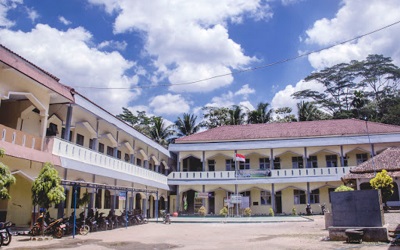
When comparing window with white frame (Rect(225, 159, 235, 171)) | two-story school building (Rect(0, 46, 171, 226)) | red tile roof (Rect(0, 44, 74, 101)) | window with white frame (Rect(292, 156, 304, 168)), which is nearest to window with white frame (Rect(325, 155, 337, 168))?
window with white frame (Rect(292, 156, 304, 168))

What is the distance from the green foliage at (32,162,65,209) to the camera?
11102 mm

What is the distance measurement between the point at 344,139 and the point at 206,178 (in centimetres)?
1082

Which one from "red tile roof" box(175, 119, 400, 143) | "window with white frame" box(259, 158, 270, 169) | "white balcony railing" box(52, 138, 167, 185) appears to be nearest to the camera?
"white balcony railing" box(52, 138, 167, 185)

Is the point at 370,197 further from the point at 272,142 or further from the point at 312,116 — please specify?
the point at 312,116

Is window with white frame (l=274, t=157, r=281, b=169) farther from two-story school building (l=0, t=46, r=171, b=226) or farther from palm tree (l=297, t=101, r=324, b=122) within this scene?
two-story school building (l=0, t=46, r=171, b=226)

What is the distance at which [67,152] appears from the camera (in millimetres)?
13914

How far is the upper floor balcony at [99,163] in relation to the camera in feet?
44.8

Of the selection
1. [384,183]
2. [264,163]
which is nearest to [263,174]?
[264,163]

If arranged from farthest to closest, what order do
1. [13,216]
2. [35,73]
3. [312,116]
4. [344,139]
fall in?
[312,116]
[344,139]
[13,216]
[35,73]

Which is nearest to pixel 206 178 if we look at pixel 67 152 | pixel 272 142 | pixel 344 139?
pixel 272 142

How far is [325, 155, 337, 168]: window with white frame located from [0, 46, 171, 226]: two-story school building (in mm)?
15880

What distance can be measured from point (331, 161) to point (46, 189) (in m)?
23.2

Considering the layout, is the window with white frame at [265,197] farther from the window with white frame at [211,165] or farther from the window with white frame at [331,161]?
the window with white frame at [331,161]

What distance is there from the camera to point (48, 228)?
470 inches
